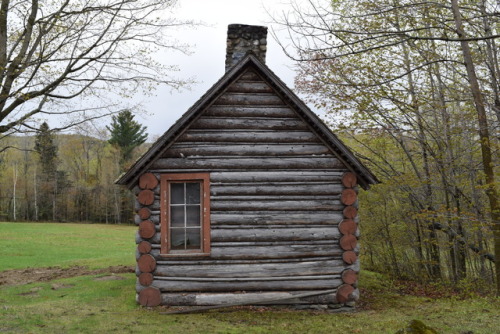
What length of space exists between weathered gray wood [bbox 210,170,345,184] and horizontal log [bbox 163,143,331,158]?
1.57 feet

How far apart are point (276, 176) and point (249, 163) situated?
2.46ft

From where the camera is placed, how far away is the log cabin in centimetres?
1085

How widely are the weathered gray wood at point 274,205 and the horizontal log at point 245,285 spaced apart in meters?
1.79

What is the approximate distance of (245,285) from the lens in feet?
36.2

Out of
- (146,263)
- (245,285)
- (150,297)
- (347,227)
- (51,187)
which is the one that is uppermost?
(51,187)

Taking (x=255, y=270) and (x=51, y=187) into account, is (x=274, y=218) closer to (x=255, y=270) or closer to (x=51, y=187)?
(x=255, y=270)

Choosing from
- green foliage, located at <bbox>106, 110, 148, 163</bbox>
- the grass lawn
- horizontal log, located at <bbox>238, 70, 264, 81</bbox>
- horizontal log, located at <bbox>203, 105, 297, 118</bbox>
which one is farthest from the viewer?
green foliage, located at <bbox>106, 110, 148, 163</bbox>

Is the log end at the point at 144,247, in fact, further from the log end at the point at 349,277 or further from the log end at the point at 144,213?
the log end at the point at 349,277

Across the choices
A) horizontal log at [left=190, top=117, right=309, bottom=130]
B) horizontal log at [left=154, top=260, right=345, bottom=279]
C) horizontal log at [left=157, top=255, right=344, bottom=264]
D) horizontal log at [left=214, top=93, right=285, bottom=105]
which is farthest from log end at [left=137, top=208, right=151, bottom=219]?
horizontal log at [left=214, top=93, right=285, bottom=105]

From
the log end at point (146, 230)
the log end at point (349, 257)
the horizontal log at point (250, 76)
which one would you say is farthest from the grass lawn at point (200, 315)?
the horizontal log at point (250, 76)

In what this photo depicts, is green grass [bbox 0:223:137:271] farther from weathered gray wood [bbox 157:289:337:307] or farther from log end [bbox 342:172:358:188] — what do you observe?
log end [bbox 342:172:358:188]

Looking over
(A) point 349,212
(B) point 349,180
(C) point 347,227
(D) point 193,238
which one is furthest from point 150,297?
(B) point 349,180

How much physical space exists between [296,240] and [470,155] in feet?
22.3

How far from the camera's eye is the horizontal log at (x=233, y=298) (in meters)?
10.8
